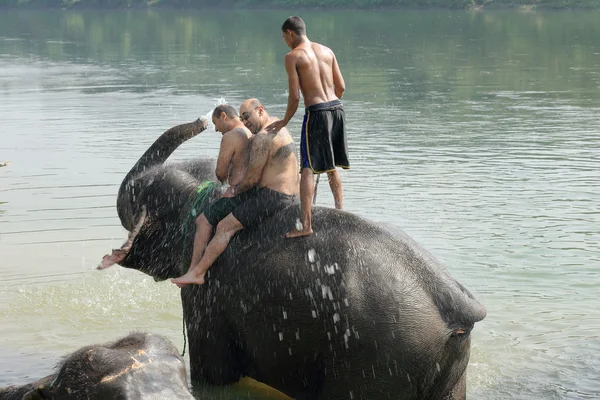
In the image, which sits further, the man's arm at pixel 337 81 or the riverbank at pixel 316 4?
the riverbank at pixel 316 4

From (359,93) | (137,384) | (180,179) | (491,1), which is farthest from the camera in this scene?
(491,1)

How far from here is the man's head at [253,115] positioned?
23.3 ft

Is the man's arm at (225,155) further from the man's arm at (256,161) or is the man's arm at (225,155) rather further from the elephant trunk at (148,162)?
the elephant trunk at (148,162)

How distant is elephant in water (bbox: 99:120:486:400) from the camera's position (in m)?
6.25

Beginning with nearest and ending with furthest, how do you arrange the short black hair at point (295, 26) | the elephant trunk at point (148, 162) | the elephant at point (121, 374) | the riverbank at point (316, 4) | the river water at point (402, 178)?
1. the elephant at point (121, 374)
2. the short black hair at point (295, 26)
3. the elephant trunk at point (148, 162)
4. the river water at point (402, 178)
5. the riverbank at point (316, 4)

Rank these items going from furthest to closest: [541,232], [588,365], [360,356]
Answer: [541,232] → [588,365] → [360,356]

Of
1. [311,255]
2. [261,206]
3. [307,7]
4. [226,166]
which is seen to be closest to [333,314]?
[311,255]

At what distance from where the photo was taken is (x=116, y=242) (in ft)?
41.0

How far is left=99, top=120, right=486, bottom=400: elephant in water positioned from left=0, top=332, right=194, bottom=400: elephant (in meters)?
3.44

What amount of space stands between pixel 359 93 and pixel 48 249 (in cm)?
Result: 1378

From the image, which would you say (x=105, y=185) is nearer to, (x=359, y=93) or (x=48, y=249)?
(x=48, y=249)

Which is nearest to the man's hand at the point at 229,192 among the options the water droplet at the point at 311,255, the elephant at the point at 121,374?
the water droplet at the point at 311,255

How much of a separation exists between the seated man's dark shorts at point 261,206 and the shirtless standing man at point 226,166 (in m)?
0.12

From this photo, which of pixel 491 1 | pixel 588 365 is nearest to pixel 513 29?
pixel 491 1
